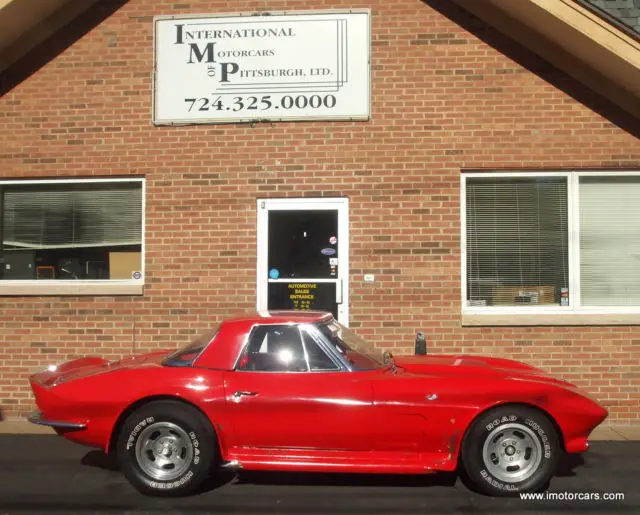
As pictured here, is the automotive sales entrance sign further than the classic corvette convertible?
Yes

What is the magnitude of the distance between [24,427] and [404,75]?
578 cm

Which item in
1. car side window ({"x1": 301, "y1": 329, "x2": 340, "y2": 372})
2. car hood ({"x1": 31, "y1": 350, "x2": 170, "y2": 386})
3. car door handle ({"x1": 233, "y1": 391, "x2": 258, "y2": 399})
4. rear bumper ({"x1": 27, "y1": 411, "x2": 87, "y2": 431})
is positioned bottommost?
rear bumper ({"x1": 27, "y1": 411, "x2": 87, "y2": 431})

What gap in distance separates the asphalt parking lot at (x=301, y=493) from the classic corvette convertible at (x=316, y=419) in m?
0.21

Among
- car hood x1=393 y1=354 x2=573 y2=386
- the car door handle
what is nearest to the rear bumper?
the car door handle

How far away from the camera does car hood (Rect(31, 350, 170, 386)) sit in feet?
17.3

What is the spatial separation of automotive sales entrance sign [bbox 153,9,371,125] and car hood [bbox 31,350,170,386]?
3.29 meters

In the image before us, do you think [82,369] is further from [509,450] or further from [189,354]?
[509,450]

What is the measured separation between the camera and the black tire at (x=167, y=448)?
16.1 feet

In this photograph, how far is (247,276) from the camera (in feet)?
25.8

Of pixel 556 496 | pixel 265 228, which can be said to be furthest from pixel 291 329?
pixel 265 228

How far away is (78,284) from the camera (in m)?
8.04

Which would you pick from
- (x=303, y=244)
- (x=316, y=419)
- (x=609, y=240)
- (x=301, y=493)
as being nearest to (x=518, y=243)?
(x=609, y=240)

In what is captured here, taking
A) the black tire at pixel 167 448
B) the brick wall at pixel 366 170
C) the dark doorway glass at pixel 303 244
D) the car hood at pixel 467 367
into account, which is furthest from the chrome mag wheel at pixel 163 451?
the dark doorway glass at pixel 303 244

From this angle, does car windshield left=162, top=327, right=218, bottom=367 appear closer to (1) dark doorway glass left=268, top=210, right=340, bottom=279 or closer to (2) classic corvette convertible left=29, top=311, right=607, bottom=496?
(2) classic corvette convertible left=29, top=311, right=607, bottom=496
